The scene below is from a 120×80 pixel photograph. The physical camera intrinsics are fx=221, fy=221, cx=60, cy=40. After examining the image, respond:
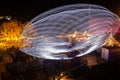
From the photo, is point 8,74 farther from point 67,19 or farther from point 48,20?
point 67,19

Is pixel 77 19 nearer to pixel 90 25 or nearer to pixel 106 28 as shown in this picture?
pixel 106 28

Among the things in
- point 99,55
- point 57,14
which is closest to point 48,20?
point 57,14

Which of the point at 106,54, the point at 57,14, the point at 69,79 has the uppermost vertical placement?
the point at 57,14

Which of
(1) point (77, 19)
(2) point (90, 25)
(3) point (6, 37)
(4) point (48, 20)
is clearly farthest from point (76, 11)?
(3) point (6, 37)

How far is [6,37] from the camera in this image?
16.1 meters

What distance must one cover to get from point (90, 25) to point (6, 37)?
622 cm

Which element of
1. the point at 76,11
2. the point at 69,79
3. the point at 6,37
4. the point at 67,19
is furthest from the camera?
the point at 6,37

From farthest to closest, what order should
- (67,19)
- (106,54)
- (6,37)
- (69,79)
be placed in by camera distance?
(6,37), (67,19), (106,54), (69,79)

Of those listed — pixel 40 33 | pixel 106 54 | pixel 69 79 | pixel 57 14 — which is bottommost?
pixel 69 79

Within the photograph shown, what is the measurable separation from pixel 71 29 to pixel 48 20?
6.14 ft

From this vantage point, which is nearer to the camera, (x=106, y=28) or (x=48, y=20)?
(x=48, y=20)

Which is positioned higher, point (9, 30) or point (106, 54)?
point (9, 30)

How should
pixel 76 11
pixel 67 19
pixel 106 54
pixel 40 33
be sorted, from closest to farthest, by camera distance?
pixel 106 54, pixel 76 11, pixel 67 19, pixel 40 33

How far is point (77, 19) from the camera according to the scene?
11.6m
